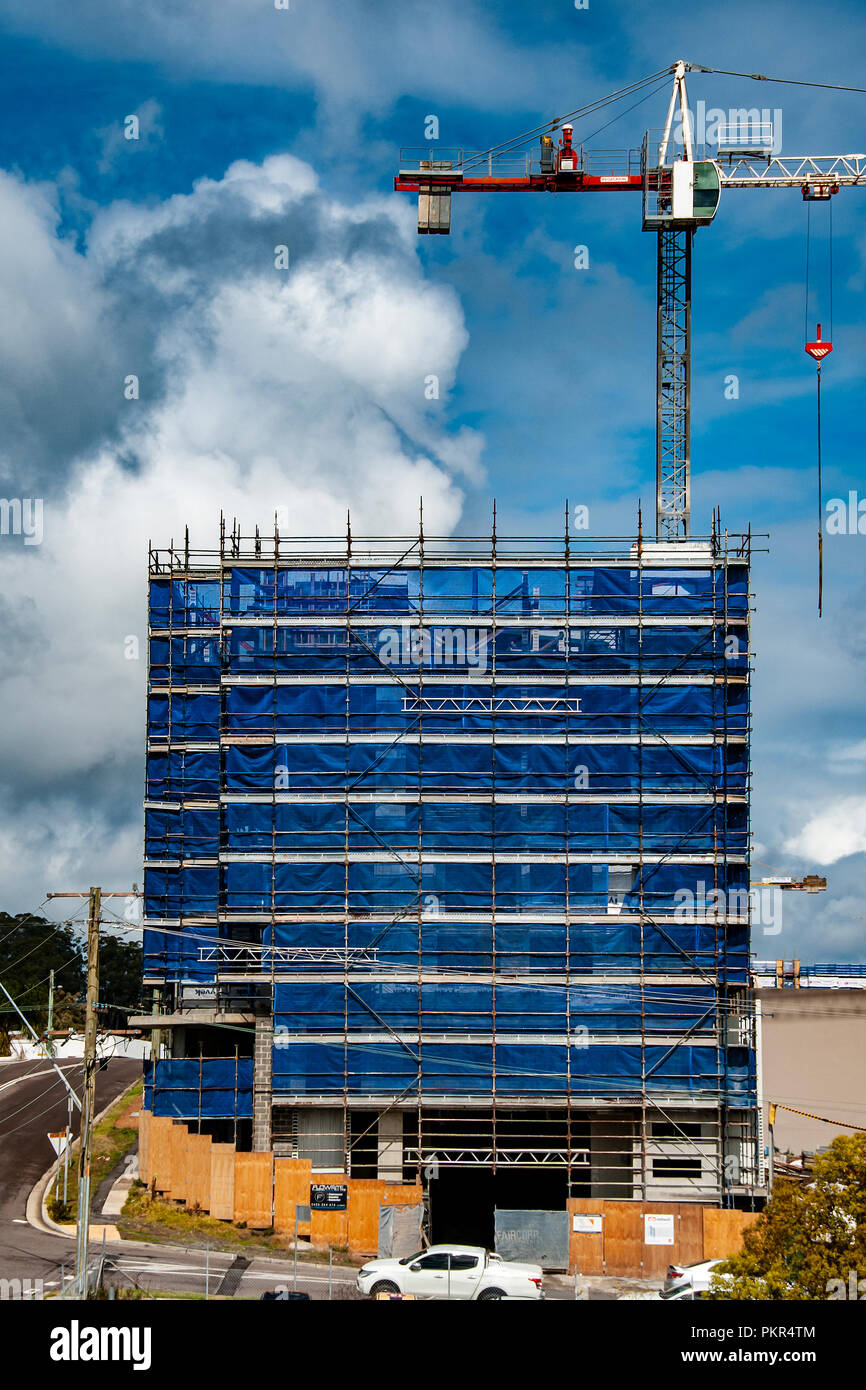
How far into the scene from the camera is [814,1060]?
74312 mm

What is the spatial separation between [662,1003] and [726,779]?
8.64 metres

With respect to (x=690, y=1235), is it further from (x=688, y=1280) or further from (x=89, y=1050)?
(x=89, y=1050)

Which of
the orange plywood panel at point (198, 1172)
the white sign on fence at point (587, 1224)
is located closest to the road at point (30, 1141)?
the orange plywood panel at point (198, 1172)

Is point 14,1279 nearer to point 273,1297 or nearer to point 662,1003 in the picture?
point 273,1297

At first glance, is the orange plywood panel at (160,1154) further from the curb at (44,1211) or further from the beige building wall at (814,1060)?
the beige building wall at (814,1060)

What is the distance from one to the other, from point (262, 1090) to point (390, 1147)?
5.12 meters

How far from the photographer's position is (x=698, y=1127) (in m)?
52.2

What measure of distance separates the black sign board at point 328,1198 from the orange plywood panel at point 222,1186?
3.09 m

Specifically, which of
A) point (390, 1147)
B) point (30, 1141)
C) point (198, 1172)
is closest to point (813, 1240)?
point (390, 1147)

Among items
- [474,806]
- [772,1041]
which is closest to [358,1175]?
[474,806]

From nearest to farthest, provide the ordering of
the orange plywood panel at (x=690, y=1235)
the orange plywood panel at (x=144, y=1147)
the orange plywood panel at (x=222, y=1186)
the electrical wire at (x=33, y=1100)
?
the orange plywood panel at (x=690, y=1235), the orange plywood panel at (x=222, y=1186), the orange plywood panel at (x=144, y=1147), the electrical wire at (x=33, y=1100)

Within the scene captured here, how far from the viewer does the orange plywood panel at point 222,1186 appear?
4969cm

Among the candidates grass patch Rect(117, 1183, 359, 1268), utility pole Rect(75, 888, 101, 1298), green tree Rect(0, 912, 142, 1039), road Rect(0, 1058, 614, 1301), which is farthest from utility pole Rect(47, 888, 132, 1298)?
green tree Rect(0, 912, 142, 1039)

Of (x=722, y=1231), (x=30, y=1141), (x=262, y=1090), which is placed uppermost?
(x=262, y=1090)
